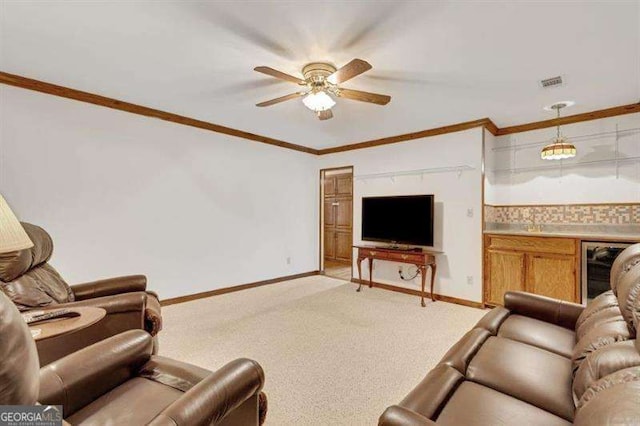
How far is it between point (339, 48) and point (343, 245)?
195 inches

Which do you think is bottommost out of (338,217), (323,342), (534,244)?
(323,342)

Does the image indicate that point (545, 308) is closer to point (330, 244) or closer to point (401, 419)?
point (401, 419)

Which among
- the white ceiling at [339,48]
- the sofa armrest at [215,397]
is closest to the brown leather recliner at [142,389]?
the sofa armrest at [215,397]

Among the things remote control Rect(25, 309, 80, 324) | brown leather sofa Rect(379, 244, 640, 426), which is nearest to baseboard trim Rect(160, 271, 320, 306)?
remote control Rect(25, 309, 80, 324)

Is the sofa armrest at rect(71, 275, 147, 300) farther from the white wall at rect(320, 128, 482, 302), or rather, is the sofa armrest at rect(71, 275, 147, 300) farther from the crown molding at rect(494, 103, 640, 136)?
the crown molding at rect(494, 103, 640, 136)

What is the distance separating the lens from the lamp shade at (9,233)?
1268mm

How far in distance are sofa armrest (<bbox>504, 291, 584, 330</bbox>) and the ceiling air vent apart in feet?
6.69

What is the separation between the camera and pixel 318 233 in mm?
6059

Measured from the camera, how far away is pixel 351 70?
220 cm

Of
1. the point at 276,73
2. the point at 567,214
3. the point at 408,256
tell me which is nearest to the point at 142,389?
the point at 276,73

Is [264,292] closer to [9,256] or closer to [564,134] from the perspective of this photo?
[9,256]

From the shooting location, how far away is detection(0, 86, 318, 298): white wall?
3.05m

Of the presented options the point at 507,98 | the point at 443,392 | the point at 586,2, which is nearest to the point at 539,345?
the point at 443,392

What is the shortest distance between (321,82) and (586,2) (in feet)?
5.85
